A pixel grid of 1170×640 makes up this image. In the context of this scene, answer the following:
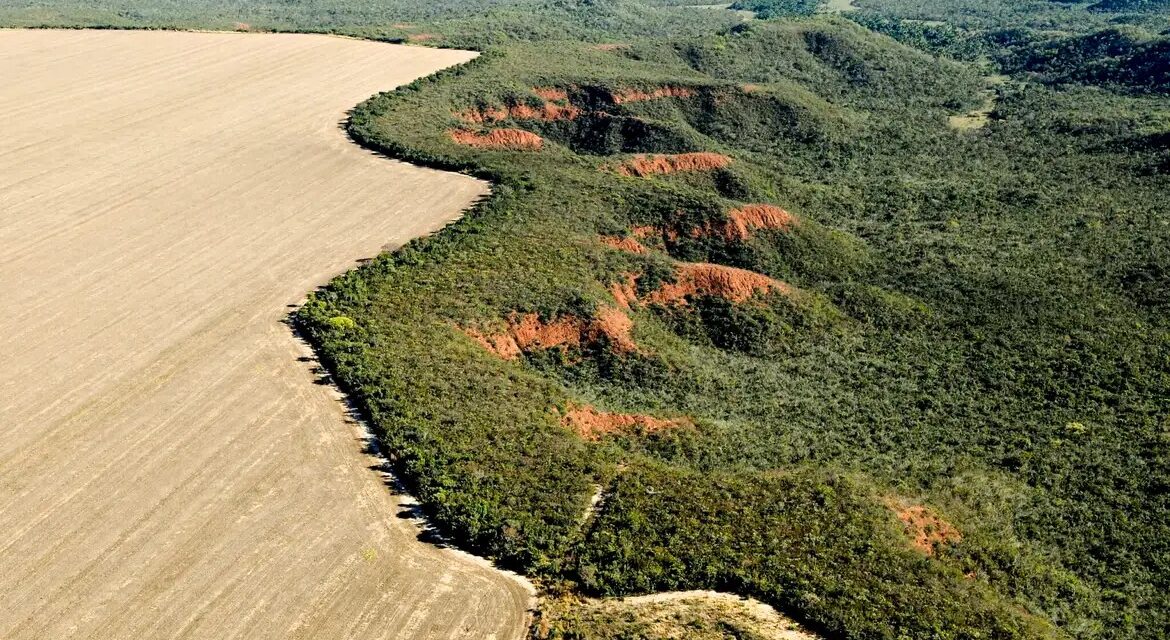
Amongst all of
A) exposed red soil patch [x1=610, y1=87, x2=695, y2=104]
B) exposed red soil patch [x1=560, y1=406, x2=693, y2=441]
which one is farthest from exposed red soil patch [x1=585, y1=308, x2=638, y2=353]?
exposed red soil patch [x1=610, y1=87, x2=695, y2=104]

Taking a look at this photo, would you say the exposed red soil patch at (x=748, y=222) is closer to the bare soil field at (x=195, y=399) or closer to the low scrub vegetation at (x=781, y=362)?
the low scrub vegetation at (x=781, y=362)

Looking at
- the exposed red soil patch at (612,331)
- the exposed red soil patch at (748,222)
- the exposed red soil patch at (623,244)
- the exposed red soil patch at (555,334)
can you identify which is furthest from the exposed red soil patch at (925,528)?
the exposed red soil patch at (748,222)

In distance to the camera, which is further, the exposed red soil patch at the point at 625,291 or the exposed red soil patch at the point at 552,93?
the exposed red soil patch at the point at 552,93

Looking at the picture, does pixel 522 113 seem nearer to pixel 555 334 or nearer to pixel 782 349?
pixel 782 349

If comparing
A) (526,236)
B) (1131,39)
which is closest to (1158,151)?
(1131,39)

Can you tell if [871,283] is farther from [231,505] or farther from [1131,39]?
[1131,39]

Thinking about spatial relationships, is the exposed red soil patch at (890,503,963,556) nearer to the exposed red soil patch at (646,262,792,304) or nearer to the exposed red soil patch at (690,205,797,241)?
the exposed red soil patch at (646,262,792,304)
